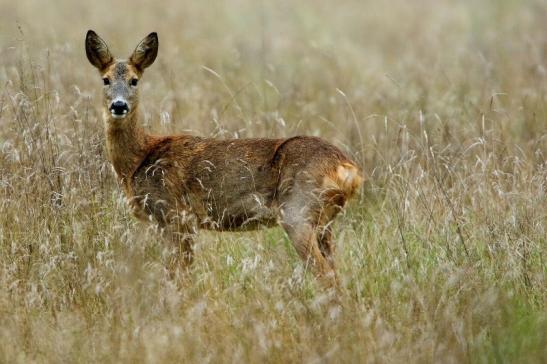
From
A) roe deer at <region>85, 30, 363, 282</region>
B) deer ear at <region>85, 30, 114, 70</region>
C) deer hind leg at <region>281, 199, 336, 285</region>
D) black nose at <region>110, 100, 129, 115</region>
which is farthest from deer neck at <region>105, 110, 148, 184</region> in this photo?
deer hind leg at <region>281, 199, 336, 285</region>

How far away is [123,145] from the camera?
266 inches

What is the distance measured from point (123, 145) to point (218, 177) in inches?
28.5

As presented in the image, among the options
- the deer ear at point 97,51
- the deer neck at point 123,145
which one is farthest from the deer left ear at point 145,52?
the deer neck at point 123,145

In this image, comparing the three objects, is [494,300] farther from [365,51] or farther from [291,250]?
[365,51]

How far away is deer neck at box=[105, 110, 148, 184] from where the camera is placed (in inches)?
265

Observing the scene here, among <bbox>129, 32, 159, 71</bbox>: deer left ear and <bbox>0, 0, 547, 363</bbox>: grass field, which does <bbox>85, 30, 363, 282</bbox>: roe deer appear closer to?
<bbox>129, 32, 159, 71</bbox>: deer left ear

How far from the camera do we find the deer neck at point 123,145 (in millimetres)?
6730

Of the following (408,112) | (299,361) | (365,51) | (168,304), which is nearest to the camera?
(299,361)

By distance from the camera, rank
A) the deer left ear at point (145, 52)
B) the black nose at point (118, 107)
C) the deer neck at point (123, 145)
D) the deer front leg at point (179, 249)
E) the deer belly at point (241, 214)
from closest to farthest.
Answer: the deer front leg at point (179, 249) → the deer belly at point (241, 214) → the black nose at point (118, 107) → the deer neck at point (123, 145) → the deer left ear at point (145, 52)

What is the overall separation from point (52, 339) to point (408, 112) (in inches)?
192

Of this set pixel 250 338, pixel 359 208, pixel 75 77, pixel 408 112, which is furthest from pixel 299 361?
pixel 75 77

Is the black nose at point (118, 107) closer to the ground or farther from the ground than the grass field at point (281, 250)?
farther from the ground

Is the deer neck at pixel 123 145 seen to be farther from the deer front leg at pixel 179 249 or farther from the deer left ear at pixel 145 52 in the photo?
the deer front leg at pixel 179 249

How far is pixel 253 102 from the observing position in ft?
31.0
